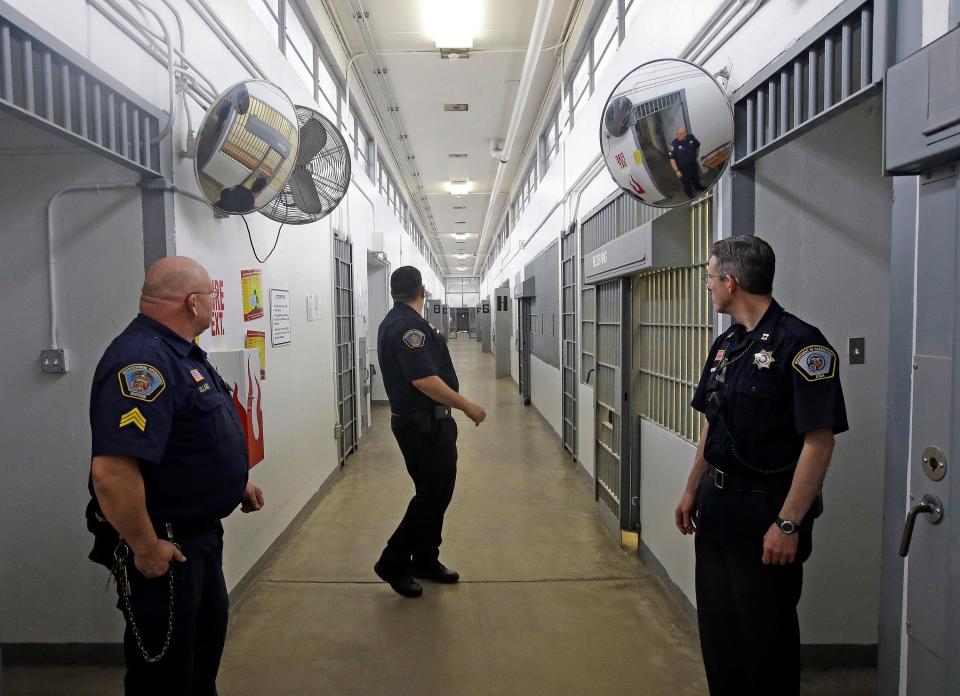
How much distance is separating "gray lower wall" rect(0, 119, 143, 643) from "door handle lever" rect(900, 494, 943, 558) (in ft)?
8.55

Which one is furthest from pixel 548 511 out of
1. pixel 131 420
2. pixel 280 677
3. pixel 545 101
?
pixel 545 101

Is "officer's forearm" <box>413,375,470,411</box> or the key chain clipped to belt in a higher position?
"officer's forearm" <box>413,375,470,411</box>

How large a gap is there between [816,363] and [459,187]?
1087cm

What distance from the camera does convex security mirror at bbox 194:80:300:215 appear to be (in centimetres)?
221

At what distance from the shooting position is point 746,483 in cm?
173

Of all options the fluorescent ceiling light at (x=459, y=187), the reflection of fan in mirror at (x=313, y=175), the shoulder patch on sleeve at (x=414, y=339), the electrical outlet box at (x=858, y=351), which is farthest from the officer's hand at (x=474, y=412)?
the fluorescent ceiling light at (x=459, y=187)

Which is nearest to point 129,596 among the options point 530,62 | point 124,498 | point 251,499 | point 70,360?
point 124,498

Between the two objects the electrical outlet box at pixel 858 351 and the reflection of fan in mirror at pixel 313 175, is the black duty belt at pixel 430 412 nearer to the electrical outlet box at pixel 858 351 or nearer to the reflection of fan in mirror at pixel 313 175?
the reflection of fan in mirror at pixel 313 175

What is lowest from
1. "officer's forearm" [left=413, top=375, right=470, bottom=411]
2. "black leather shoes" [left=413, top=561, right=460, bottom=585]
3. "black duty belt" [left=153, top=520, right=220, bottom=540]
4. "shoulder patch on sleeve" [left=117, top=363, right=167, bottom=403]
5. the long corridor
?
the long corridor

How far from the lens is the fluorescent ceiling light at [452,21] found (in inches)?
189

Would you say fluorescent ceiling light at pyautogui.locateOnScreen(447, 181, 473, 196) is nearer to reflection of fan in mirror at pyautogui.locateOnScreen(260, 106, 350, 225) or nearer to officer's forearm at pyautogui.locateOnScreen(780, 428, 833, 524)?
reflection of fan in mirror at pyautogui.locateOnScreen(260, 106, 350, 225)

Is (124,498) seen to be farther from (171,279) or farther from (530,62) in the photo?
(530,62)

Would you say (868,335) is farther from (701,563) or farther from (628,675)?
(628,675)

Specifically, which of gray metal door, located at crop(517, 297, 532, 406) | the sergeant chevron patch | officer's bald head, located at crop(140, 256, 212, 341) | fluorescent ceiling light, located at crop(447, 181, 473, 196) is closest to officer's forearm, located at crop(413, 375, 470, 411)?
officer's bald head, located at crop(140, 256, 212, 341)
